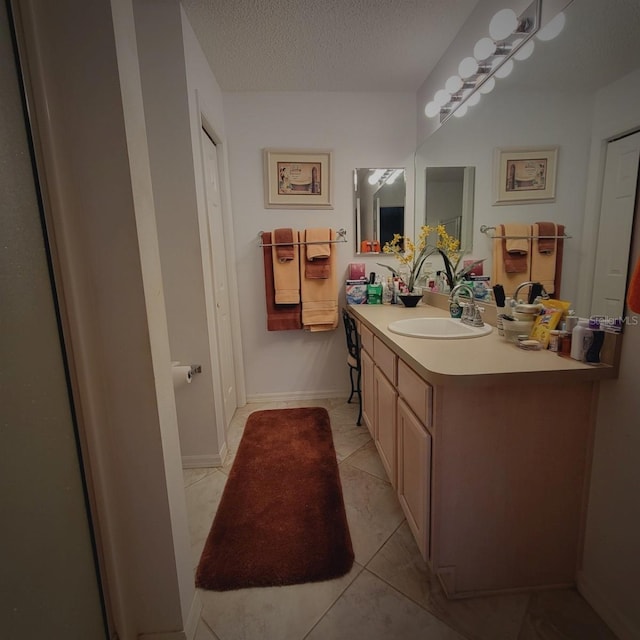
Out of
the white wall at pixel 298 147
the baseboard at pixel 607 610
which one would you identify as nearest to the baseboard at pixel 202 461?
the white wall at pixel 298 147

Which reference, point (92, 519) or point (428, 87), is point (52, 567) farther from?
point (428, 87)

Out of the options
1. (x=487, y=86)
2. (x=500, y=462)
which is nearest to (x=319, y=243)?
(x=487, y=86)

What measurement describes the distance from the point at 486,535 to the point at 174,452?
1049 millimetres

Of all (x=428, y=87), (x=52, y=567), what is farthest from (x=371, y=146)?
(x=52, y=567)

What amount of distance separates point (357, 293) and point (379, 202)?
0.73m

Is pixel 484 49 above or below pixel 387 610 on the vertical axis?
above

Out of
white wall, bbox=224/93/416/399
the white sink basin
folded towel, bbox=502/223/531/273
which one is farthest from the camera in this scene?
white wall, bbox=224/93/416/399

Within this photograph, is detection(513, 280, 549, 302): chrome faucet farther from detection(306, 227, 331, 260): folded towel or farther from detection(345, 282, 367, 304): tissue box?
detection(306, 227, 331, 260): folded towel

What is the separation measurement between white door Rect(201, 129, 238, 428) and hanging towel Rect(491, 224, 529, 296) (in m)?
1.54

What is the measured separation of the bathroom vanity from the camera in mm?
951

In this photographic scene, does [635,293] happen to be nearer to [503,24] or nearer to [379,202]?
[503,24]

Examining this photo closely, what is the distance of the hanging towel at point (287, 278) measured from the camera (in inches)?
91.7

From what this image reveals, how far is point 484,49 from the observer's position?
4.82 ft

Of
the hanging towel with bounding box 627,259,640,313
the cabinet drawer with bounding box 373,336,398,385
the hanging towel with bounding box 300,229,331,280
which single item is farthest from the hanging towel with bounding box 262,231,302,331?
the hanging towel with bounding box 627,259,640,313
